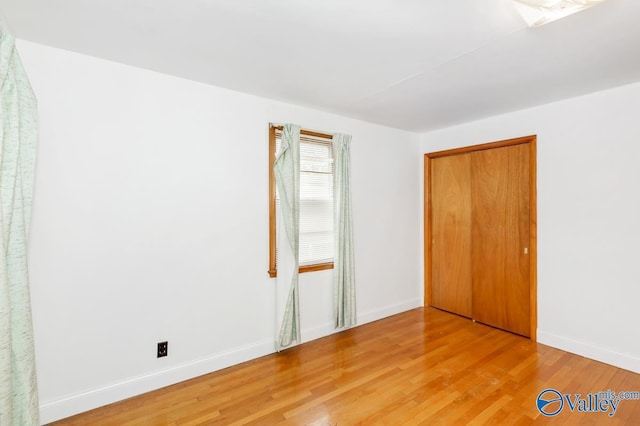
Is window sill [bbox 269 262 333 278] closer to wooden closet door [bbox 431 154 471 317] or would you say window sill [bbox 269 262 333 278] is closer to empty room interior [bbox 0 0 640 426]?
Result: empty room interior [bbox 0 0 640 426]

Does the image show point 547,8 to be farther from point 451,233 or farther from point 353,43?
point 451,233

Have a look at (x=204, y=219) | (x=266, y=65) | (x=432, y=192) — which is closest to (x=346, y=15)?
(x=266, y=65)

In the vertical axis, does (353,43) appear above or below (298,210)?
above

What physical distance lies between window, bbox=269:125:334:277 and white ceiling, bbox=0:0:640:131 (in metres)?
0.59

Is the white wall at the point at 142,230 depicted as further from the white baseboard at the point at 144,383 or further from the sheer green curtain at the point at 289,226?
the sheer green curtain at the point at 289,226

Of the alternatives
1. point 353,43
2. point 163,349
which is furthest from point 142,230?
point 353,43

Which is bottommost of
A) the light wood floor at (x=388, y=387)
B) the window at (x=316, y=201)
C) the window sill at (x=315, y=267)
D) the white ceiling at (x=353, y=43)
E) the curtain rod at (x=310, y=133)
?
the light wood floor at (x=388, y=387)

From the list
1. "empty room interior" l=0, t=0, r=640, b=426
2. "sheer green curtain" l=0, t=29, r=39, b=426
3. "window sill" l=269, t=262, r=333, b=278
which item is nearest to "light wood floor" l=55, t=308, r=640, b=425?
"empty room interior" l=0, t=0, r=640, b=426

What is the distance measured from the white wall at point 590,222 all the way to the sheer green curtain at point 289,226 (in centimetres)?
246

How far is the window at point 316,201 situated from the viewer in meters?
3.20

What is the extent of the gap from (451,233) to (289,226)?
2.30 metres

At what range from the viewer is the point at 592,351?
278cm

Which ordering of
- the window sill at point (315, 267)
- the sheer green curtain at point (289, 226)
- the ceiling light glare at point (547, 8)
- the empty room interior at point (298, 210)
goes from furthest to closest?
1. the window sill at point (315, 267)
2. the sheer green curtain at point (289, 226)
3. the empty room interior at point (298, 210)
4. the ceiling light glare at point (547, 8)

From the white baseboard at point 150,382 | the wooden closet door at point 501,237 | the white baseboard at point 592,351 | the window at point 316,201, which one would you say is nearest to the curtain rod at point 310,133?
the window at point 316,201
